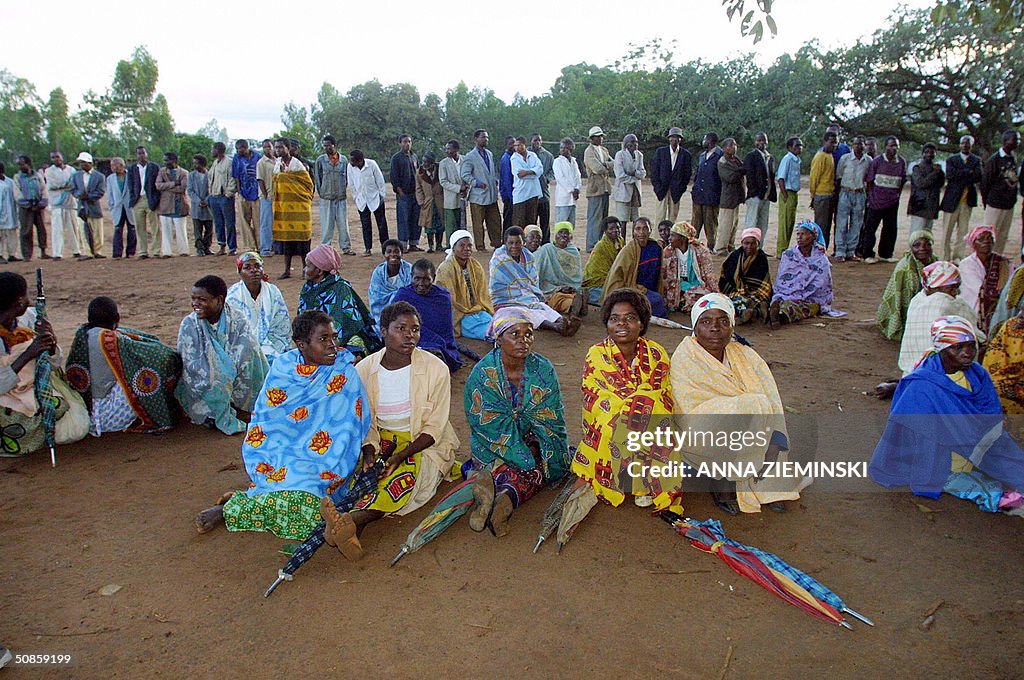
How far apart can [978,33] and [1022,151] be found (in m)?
3.27

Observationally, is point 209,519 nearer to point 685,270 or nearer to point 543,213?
point 685,270

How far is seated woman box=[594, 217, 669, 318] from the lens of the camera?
8391 mm

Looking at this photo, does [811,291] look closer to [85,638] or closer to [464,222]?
[464,222]

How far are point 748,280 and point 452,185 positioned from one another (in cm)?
604

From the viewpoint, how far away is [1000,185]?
419 inches

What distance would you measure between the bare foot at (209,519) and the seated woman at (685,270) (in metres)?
6.10

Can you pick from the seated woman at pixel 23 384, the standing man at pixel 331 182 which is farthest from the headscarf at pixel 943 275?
the standing man at pixel 331 182

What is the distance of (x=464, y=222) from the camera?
13.4 meters

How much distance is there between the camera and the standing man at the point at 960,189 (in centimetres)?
1084

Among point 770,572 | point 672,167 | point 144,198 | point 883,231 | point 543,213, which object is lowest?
point 770,572

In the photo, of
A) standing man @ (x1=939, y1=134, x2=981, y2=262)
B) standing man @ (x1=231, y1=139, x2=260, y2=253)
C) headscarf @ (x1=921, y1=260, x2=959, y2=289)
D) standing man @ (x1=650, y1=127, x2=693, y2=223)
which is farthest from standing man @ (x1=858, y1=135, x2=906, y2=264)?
standing man @ (x1=231, y1=139, x2=260, y2=253)

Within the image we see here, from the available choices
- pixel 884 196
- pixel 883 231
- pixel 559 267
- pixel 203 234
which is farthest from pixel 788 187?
pixel 203 234

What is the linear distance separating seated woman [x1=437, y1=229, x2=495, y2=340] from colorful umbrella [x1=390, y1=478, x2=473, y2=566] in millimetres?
4083

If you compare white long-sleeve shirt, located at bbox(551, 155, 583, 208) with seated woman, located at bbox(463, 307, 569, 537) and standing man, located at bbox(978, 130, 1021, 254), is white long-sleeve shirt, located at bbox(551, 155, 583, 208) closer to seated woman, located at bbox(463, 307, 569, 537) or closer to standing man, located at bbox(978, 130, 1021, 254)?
standing man, located at bbox(978, 130, 1021, 254)
